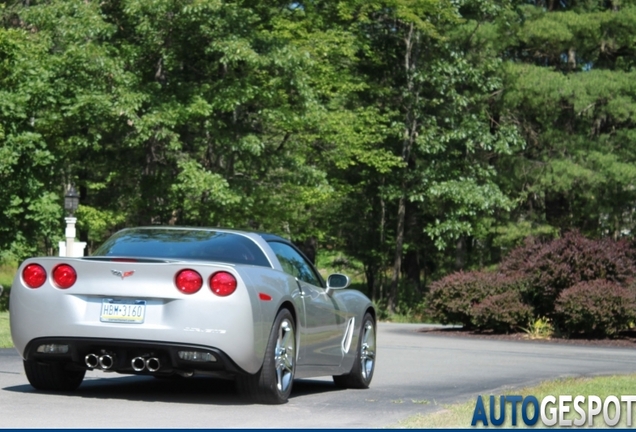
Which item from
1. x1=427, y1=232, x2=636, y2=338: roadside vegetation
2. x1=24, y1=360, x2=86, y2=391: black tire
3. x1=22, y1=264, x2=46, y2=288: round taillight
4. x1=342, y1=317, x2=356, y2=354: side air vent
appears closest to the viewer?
x1=22, y1=264, x2=46, y2=288: round taillight

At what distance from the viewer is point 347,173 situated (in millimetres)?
43969

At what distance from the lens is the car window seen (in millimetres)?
11102

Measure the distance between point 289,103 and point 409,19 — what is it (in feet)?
18.9

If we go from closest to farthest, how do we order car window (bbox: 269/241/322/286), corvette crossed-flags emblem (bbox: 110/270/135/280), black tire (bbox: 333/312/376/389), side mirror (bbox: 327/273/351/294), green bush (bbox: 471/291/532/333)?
corvette crossed-flags emblem (bbox: 110/270/135/280) < car window (bbox: 269/241/322/286) < side mirror (bbox: 327/273/351/294) < black tire (bbox: 333/312/376/389) < green bush (bbox: 471/291/532/333)

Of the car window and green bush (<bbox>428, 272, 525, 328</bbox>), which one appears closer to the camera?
the car window

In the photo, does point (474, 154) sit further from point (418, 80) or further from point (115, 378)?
point (115, 378)

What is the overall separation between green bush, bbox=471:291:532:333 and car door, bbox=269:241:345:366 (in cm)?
1570

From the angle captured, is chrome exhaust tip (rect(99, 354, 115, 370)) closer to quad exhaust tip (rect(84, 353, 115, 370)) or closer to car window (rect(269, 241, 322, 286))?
quad exhaust tip (rect(84, 353, 115, 370))

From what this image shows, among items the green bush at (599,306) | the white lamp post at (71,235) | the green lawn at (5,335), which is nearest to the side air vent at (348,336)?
the green lawn at (5,335)

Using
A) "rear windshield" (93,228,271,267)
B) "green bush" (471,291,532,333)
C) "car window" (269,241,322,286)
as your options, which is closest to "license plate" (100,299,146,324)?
"rear windshield" (93,228,271,267)

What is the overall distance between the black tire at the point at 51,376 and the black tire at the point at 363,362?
2839mm

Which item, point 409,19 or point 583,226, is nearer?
point 409,19

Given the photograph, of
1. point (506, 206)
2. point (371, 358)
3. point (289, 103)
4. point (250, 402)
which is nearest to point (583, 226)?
point (506, 206)

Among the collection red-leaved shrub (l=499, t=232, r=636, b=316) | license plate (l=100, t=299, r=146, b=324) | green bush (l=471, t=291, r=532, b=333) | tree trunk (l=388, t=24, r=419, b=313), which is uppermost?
tree trunk (l=388, t=24, r=419, b=313)
